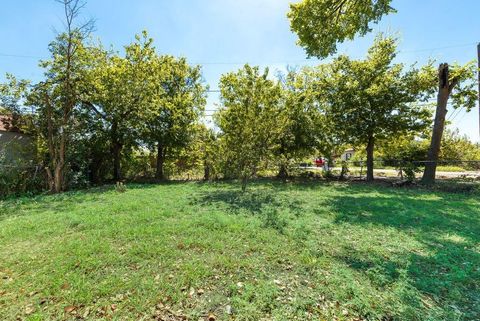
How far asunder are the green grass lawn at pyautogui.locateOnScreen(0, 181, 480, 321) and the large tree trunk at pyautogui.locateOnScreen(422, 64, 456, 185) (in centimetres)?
657

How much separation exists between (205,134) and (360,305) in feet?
42.3

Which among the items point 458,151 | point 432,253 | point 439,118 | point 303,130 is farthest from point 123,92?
point 458,151

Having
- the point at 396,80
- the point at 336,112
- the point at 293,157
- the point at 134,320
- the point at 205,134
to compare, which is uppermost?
the point at 396,80

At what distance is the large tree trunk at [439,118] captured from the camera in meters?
11.6

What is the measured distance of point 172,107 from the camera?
13562 millimetres

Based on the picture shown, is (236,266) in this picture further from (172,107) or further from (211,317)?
(172,107)

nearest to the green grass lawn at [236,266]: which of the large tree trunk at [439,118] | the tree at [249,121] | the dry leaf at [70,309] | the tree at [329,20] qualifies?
the dry leaf at [70,309]

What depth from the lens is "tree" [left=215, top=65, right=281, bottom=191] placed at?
8.37m

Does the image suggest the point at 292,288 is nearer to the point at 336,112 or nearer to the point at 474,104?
the point at 336,112

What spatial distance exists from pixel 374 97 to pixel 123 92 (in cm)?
1190

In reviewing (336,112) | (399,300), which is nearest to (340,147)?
(336,112)

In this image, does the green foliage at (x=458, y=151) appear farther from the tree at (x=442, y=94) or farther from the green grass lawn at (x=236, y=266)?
the green grass lawn at (x=236, y=266)

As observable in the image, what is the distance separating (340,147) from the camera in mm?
14445

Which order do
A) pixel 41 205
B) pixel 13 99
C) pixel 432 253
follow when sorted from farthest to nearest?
pixel 13 99
pixel 41 205
pixel 432 253
